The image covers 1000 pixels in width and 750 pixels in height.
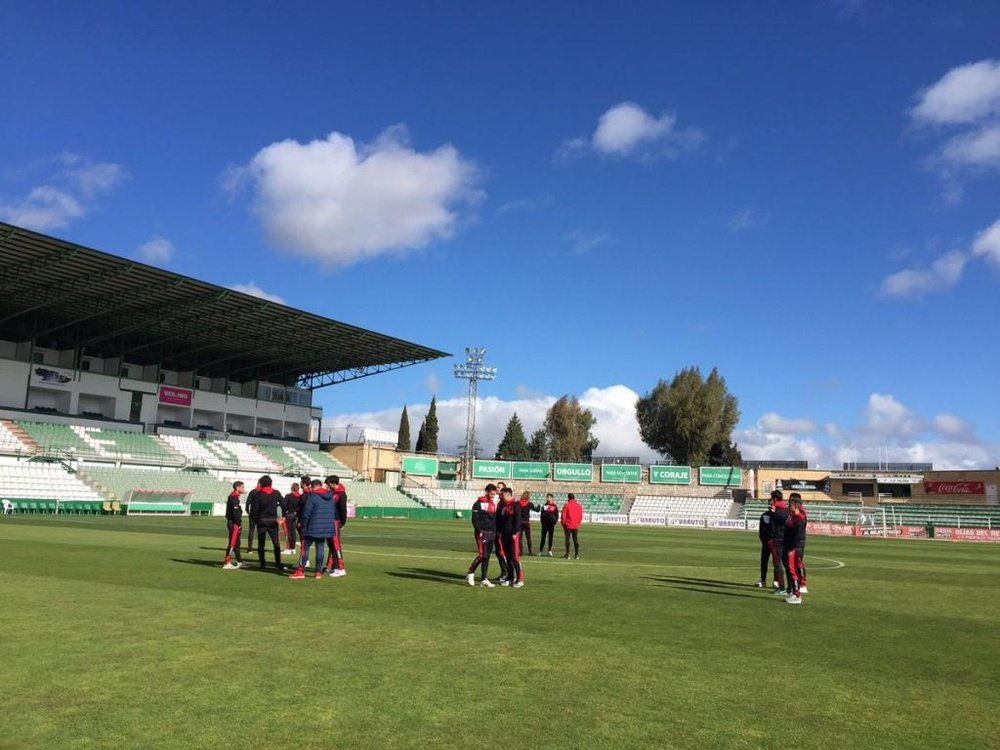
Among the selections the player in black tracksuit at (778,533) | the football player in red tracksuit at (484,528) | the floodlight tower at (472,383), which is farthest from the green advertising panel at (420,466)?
the player in black tracksuit at (778,533)

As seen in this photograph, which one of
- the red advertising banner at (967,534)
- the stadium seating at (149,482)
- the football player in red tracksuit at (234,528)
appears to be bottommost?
the red advertising banner at (967,534)

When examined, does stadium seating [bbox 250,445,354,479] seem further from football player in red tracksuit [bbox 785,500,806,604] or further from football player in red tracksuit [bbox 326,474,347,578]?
football player in red tracksuit [bbox 785,500,806,604]

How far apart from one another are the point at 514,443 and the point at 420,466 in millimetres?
41250

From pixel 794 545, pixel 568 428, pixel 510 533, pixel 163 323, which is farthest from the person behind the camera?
pixel 568 428

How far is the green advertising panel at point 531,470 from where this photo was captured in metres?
82.2

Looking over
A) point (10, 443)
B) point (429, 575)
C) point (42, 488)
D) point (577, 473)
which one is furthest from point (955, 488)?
point (10, 443)

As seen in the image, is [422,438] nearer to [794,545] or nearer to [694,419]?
[694,419]

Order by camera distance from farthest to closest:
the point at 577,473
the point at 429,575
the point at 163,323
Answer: the point at 577,473
the point at 163,323
the point at 429,575

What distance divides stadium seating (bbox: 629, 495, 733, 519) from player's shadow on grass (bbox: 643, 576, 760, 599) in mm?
56586

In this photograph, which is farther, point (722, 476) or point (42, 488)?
point (722, 476)

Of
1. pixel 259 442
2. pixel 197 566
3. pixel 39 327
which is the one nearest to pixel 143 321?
pixel 39 327

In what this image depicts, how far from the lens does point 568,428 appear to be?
109875 mm

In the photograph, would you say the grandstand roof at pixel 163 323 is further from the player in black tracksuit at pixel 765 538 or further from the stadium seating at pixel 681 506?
the player in black tracksuit at pixel 765 538

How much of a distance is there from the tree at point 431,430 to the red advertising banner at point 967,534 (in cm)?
7149
